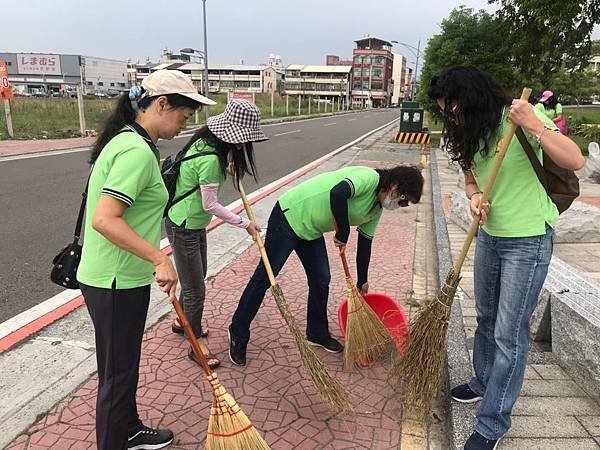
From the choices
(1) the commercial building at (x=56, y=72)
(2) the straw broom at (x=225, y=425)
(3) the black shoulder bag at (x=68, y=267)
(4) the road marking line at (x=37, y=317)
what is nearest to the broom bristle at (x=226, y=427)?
(2) the straw broom at (x=225, y=425)

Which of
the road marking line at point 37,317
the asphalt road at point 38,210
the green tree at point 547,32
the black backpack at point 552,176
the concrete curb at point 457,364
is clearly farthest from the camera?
the green tree at point 547,32

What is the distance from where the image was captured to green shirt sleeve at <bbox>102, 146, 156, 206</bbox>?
5.18ft

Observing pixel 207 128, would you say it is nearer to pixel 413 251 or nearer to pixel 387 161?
pixel 413 251

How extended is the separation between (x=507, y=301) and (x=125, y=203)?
1565 millimetres

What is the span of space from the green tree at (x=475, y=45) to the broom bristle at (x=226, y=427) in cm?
1384

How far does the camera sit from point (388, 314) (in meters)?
3.35

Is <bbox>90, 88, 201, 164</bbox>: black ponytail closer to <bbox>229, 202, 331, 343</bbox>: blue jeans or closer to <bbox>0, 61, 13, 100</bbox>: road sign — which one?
<bbox>229, 202, 331, 343</bbox>: blue jeans

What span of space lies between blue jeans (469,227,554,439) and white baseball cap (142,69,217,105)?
142cm

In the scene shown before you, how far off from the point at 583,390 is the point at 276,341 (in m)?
1.82

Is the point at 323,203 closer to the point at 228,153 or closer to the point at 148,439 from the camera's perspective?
the point at 228,153

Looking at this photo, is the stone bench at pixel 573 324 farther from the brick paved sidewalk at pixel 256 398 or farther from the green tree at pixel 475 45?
the green tree at pixel 475 45

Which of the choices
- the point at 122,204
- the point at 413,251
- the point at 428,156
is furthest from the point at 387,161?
the point at 122,204

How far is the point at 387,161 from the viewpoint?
13.1 m

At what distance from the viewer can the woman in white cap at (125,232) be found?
63.1 inches
